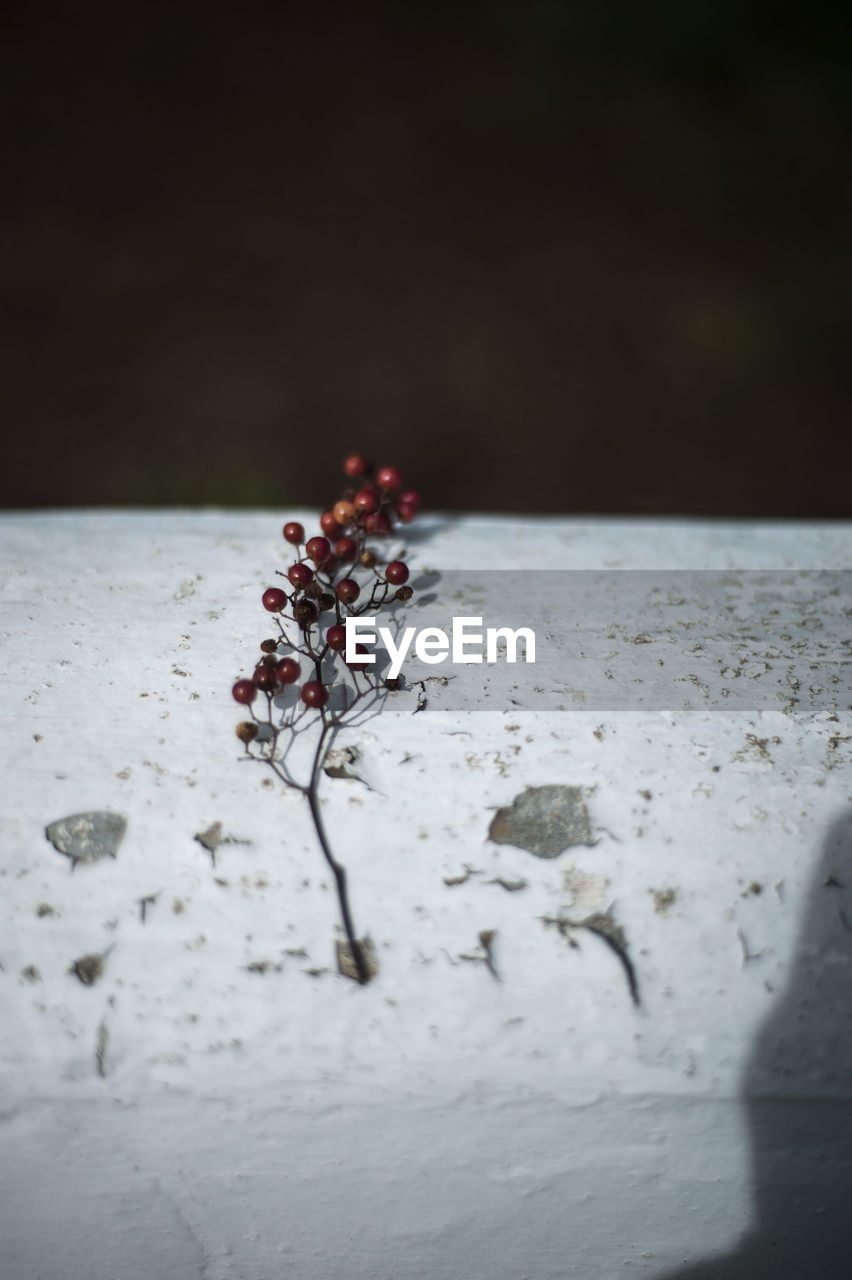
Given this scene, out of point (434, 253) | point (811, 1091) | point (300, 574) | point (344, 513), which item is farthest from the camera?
point (434, 253)

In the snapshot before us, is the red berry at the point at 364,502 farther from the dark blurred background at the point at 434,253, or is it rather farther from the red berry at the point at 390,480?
the dark blurred background at the point at 434,253

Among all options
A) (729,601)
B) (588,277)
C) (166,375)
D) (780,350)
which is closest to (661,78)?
(588,277)

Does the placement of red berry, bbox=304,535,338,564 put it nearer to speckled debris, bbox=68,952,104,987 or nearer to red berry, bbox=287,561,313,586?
red berry, bbox=287,561,313,586

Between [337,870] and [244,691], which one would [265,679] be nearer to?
[244,691]

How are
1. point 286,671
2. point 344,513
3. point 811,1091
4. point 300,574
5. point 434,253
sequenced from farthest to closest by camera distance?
point 434,253 → point 344,513 → point 300,574 → point 286,671 → point 811,1091

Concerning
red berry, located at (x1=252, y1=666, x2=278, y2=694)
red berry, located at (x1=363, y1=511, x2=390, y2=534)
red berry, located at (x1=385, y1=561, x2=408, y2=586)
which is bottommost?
red berry, located at (x1=252, y1=666, x2=278, y2=694)

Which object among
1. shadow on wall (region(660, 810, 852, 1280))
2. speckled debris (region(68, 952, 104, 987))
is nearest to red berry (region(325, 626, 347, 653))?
speckled debris (region(68, 952, 104, 987))

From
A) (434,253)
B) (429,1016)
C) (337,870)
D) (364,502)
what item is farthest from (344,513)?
(434,253)

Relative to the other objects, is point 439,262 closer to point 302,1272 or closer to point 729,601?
point 729,601
